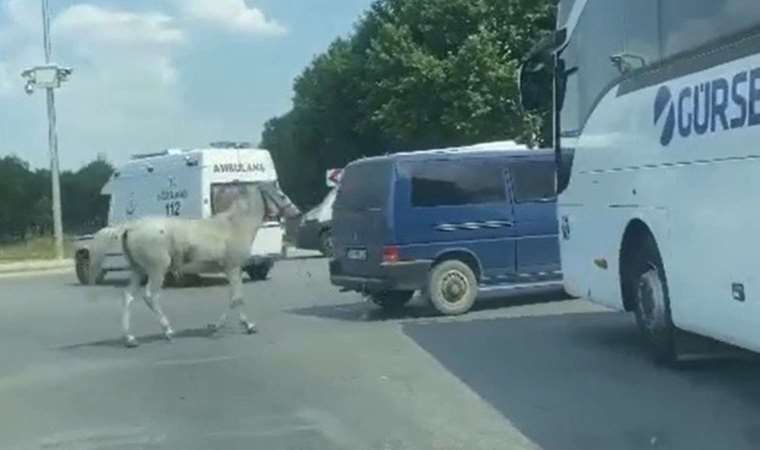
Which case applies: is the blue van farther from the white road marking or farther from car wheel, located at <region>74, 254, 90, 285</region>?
car wheel, located at <region>74, 254, 90, 285</region>

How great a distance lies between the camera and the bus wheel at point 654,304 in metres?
11.5

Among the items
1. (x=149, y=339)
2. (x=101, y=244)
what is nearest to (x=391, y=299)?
(x=149, y=339)

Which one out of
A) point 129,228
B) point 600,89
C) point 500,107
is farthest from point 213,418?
point 500,107

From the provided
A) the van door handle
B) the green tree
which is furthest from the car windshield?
the green tree

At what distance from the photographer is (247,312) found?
2036 cm

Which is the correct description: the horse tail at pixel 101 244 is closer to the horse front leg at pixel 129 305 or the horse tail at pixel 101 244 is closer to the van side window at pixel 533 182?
the horse front leg at pixel 129 305

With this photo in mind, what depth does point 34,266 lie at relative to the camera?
42.0 metres

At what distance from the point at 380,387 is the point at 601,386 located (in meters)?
1.92

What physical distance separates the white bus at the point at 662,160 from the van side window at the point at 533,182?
3.97 m

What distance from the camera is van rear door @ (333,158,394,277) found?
59.1 ft

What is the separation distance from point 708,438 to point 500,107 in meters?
36.3

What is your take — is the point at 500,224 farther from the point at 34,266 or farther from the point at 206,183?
the point at 34,266

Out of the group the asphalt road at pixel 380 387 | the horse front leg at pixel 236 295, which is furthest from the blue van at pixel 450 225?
the horse front leg at pixel 236 295

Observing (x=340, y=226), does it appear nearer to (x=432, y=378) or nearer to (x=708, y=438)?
(x=432, y=378)
